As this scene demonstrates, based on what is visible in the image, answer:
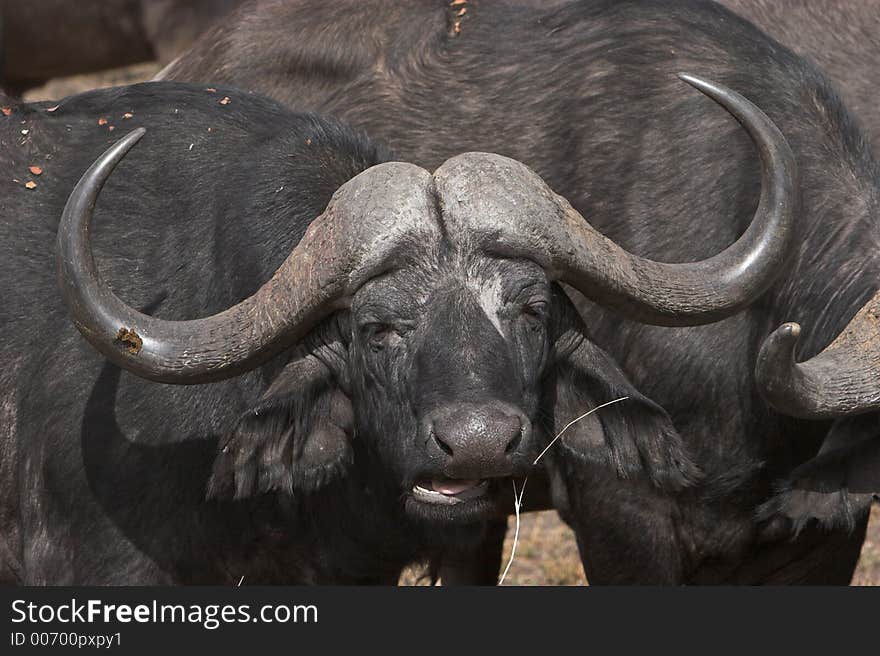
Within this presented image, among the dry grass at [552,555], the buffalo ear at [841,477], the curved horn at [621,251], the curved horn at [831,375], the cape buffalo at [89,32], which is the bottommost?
the dry grass at [552,555]

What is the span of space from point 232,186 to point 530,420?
1.32 m

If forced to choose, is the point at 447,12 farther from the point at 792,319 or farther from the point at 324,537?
the point at 324,537

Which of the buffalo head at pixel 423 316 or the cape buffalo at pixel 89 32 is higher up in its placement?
the buffalo head at pixel 423 316

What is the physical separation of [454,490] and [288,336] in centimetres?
62

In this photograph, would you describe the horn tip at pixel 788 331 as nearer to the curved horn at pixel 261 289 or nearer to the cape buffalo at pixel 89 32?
the curved horn at pixel 261 289

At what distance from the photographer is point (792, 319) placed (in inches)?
221

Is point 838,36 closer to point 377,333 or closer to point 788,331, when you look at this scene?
point 788,331

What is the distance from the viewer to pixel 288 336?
4641 mm

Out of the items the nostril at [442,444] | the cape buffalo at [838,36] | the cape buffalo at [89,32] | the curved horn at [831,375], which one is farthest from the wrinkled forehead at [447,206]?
the cape buffalo at [89,32]

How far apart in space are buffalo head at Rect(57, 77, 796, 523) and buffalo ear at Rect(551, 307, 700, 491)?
0.03m

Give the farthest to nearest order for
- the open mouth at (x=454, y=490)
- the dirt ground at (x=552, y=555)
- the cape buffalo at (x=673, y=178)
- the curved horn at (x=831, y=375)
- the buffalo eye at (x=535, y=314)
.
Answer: the dirt ground at (x=552, y=555), the cape buffalo at (x=673, y=178), the curved horn at (x=831, y=375), the buffalo eye at (x=535, y=314), the open mouth at (x=454, y=490)

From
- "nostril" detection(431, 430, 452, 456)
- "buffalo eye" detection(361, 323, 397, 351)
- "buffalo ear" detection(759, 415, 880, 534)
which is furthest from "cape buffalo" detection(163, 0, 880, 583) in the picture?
"nostril" detection(431, 430, 452, 456)

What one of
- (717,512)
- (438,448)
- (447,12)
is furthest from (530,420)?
(447,12)

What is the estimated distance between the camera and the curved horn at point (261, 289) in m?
4.47
